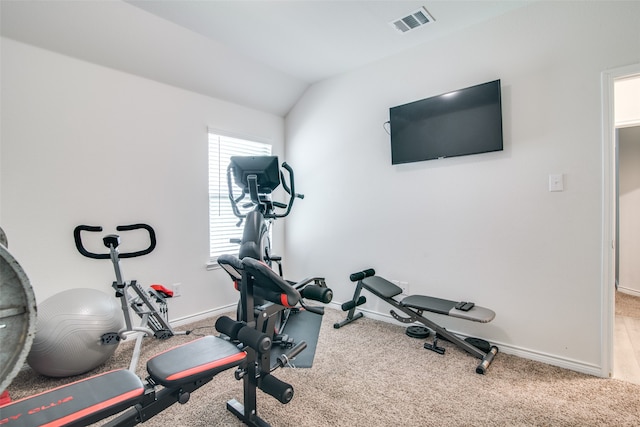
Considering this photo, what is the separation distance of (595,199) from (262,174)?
2.57 m

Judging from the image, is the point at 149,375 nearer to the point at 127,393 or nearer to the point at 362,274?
the point at 127,393

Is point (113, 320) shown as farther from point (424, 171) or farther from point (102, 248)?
point (424, 171)

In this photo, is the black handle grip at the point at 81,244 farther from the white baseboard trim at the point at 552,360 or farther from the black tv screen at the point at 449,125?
the white baseboard trim at the point at 552,360

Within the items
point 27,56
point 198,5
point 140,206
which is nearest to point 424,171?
point 198,5

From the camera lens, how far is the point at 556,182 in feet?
7.38

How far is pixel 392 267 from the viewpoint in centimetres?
318

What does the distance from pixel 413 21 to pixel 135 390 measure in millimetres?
3119

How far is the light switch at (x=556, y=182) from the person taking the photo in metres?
2.23

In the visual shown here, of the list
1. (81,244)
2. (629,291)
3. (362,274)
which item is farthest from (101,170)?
(629,291)

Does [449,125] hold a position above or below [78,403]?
above

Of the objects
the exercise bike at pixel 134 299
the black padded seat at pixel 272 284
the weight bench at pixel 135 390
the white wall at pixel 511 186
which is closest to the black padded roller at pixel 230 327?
the weight bench at pixel 135 390

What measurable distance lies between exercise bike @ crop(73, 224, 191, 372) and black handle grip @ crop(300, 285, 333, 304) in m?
1.39

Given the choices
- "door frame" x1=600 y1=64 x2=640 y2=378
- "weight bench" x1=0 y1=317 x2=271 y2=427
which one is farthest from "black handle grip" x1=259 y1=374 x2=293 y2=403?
"door frame" x1=600 y1=64 x2=640 y2=378

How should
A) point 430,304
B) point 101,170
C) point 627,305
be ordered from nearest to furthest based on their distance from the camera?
point 430,304 < point 101,170 < point 627,305
